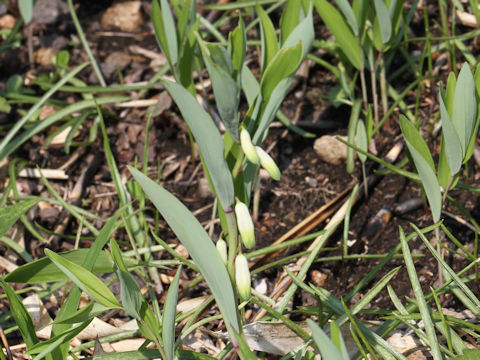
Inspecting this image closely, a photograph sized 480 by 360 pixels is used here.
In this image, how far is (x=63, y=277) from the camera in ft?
3.92

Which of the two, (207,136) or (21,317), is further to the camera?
(21,317)

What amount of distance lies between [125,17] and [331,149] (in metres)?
1.20

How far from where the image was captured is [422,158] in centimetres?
121

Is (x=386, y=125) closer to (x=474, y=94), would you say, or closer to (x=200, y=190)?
(x=200, y=190)

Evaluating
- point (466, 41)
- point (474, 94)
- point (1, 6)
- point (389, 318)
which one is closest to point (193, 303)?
point (389, 318)

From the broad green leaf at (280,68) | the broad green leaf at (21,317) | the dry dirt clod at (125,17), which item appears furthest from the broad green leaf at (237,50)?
the dry dirt clod at (125,17)

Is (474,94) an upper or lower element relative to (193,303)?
upper

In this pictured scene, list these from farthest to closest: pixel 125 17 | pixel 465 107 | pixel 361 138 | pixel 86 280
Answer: pixel 125 17 → pixel 361 138 → pixel 465 107 → pixel 86 280

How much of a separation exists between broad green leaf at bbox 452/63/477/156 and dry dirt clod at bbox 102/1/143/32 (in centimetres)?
174

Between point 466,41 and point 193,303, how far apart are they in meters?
1.33

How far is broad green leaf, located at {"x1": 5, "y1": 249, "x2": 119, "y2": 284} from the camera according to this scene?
1130mm

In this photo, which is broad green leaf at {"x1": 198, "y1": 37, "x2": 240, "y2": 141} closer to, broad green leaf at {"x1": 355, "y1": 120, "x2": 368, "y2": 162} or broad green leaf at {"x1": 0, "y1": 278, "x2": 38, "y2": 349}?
broad green leaf at {"x1": 0, "y1": 278, "x2": 38, "y2": 349}

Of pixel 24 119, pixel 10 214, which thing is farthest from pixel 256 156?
pixel 24 119

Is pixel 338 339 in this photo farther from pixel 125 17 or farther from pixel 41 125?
pixel 125 17
